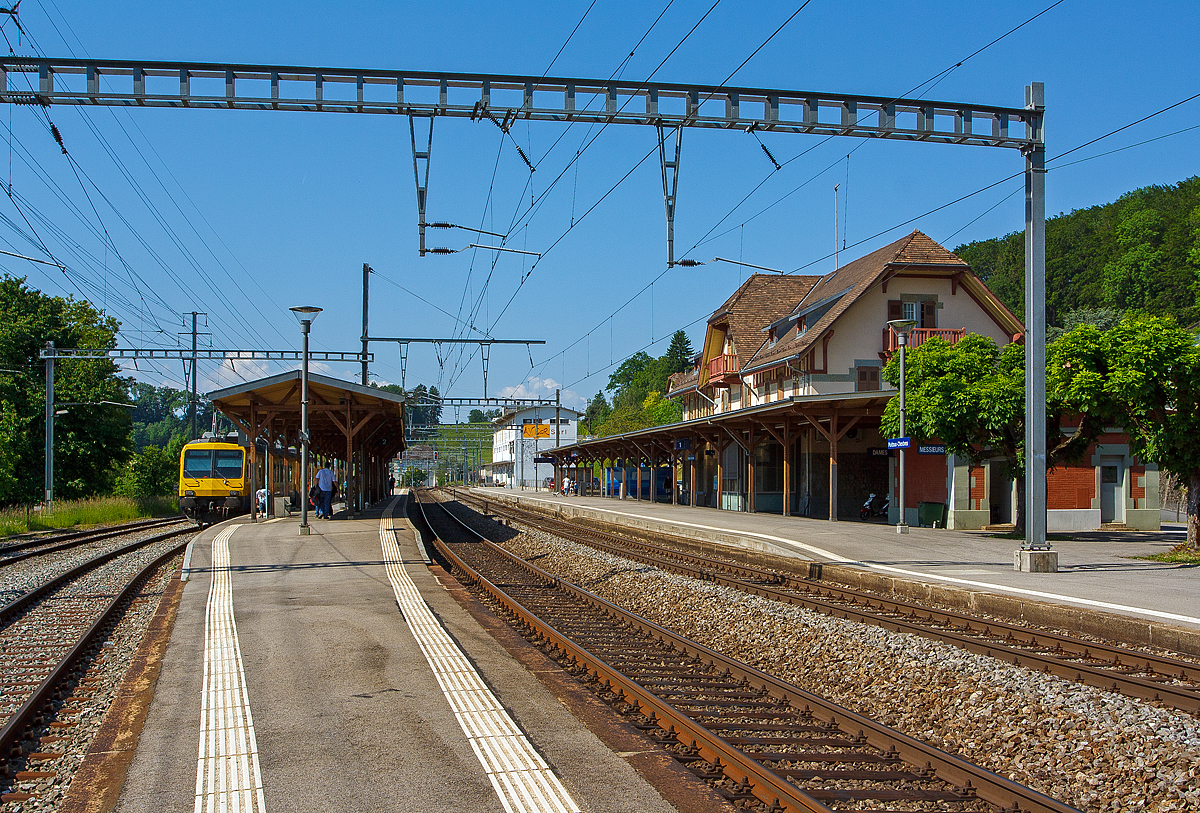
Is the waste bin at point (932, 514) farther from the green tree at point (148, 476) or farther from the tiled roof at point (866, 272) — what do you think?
the green tree at point (148, 476)

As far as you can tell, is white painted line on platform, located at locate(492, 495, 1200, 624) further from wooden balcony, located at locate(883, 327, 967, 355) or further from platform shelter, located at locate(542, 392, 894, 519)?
wooden balcony, located at locate(883, 327, 967, 355)

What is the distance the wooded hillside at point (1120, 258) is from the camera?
211 ft

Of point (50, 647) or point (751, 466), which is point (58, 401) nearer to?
point (751, 466)

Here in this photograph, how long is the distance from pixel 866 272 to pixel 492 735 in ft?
113

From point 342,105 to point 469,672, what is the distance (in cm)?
788

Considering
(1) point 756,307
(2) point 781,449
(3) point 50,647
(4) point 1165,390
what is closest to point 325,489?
(3) point 50,647

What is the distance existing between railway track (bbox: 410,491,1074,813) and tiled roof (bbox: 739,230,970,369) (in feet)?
88.1

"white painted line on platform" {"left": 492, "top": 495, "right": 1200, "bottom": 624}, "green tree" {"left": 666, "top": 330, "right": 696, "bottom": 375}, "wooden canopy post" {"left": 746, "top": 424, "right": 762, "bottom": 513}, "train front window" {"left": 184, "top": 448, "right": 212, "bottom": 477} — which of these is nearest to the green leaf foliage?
"green tree" {"left": 666, "top": 330, "right": 696, "bottom": 375}

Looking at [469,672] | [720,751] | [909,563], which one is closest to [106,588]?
[469,672]

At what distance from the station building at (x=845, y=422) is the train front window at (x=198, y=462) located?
1678 cm

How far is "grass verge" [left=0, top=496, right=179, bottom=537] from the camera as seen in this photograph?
84.4 ft

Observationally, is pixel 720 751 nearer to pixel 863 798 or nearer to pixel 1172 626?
pixel 863 798

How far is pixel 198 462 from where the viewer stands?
29.9 meters

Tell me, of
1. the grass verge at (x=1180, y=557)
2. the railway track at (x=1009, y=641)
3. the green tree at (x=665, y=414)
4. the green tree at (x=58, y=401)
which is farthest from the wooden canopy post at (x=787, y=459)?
the green tree at (x=665, y=414)
